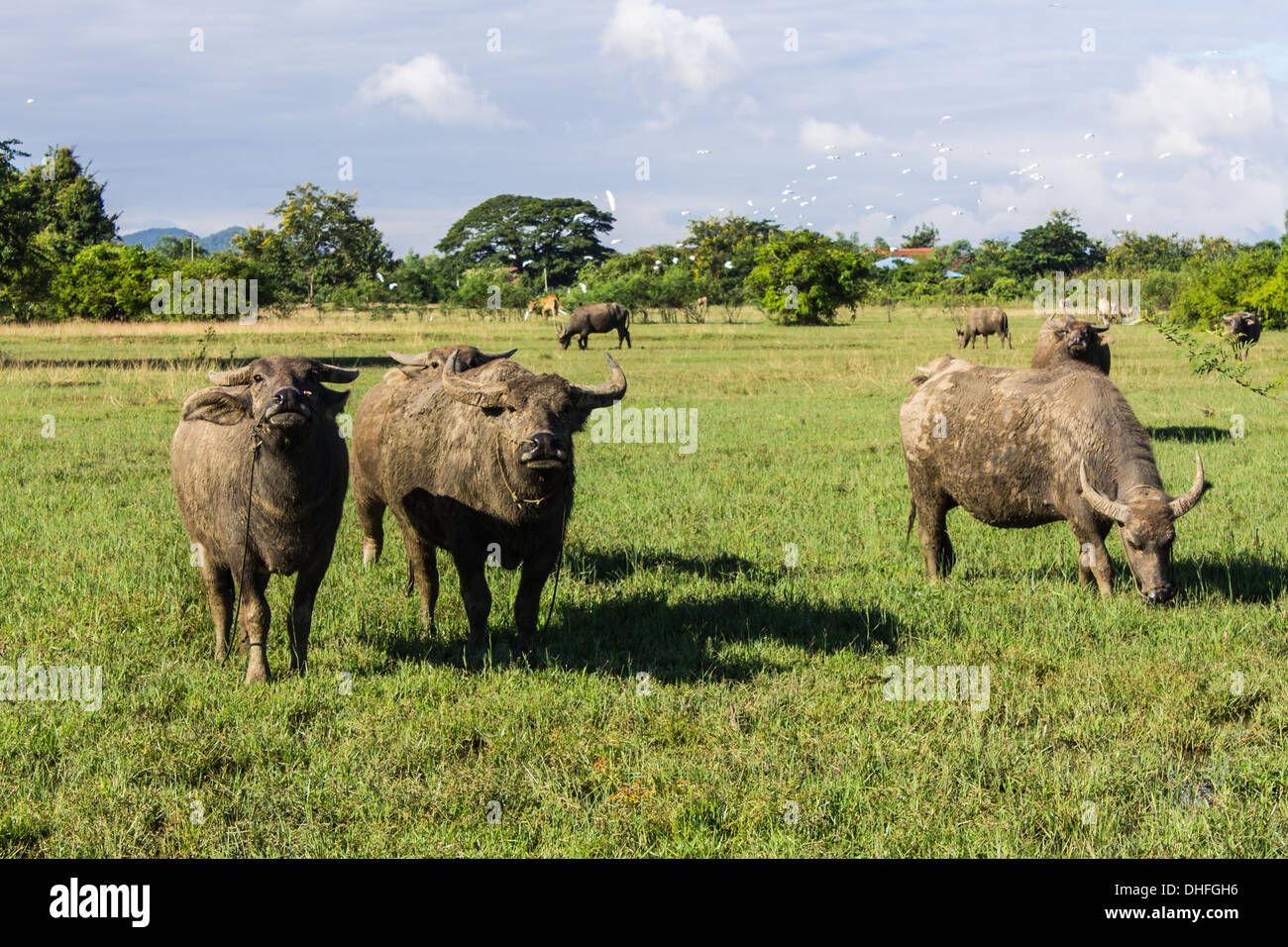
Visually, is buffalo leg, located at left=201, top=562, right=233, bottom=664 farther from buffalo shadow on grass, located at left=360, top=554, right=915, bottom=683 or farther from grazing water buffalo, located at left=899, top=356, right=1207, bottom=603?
grazing water buffalo, located at left=899, top=356, right=1207, bottom=603

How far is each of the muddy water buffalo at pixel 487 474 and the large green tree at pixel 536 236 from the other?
7875 cm

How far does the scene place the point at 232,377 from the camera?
5820 mm

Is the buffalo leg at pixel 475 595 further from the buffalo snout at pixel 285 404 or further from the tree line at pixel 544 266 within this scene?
the tree line at pixel 544 266

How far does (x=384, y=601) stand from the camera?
7.11 meters

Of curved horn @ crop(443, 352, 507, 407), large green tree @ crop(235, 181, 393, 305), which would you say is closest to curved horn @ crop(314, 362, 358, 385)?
curved horn @ crop(443, 352, 507, 407)

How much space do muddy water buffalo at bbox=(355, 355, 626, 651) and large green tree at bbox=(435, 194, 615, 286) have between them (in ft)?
258

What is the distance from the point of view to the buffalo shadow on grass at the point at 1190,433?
46.2ft

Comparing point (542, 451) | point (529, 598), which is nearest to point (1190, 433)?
point (529, 598)

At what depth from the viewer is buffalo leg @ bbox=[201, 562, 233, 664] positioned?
19.5ft

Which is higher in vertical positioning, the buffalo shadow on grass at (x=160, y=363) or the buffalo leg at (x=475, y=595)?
the buffalo shadow on grass at (x=160, y=363)

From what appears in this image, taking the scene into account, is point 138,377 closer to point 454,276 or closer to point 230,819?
point 230,819

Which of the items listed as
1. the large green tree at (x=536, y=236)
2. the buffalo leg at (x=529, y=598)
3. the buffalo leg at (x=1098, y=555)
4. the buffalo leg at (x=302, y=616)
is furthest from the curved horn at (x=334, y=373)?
the large green tree at (x=536, y=236)

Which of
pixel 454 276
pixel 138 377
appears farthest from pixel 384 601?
pixel 454 276

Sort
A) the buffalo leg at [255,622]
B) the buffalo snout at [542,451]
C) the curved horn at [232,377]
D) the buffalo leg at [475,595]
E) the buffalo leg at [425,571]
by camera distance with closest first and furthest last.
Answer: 1. the buffalo snout at [542,451]
2. the buffalo leg at [255,622]
3. the curved horn at [232,377]
4. the buffalo leg at [475,595]
5. the buffalo leg at [425,571]
